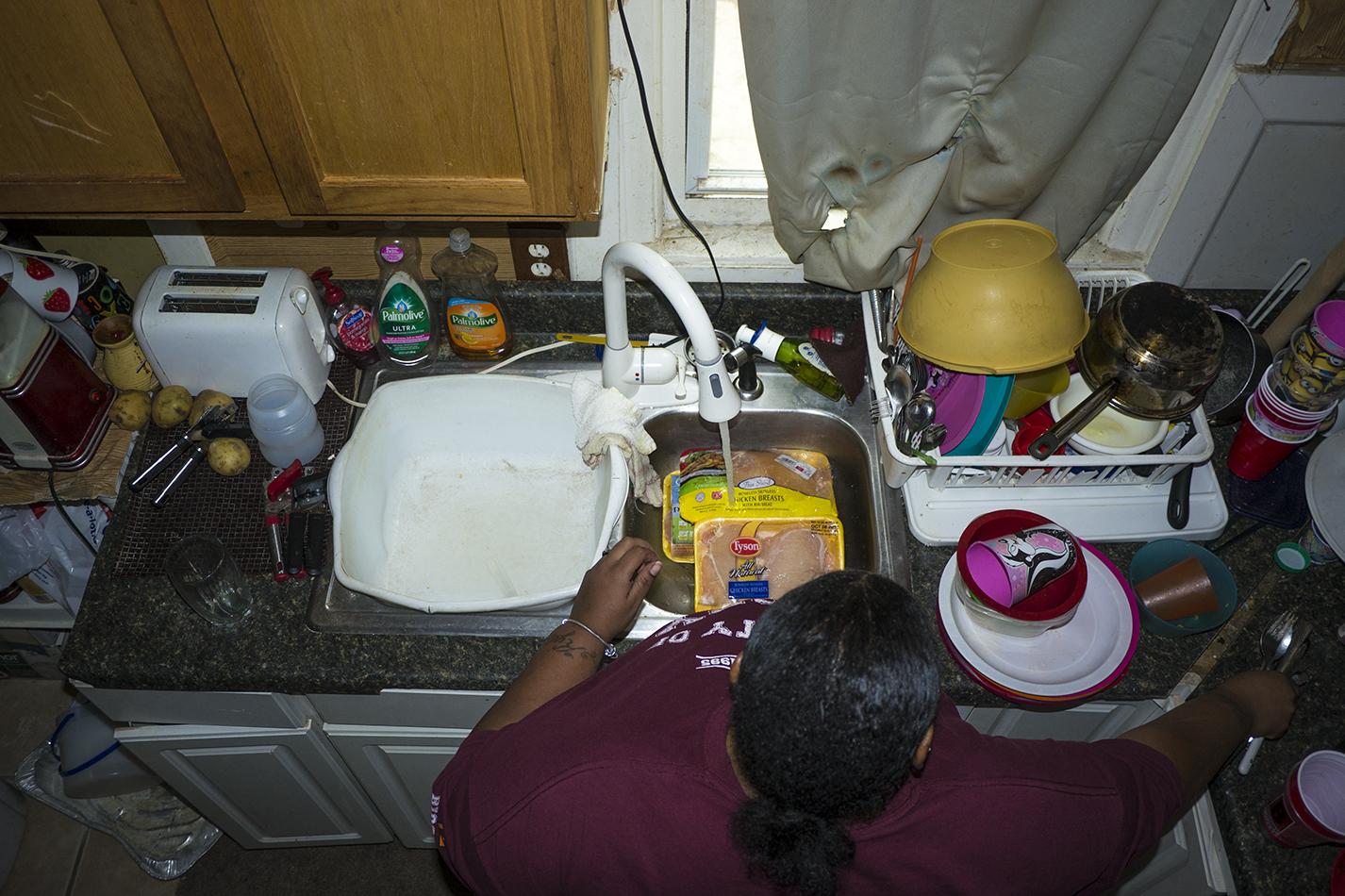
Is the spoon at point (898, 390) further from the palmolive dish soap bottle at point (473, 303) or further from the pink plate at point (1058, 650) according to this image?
the palmolive dish soap bottle at point (473, 303)

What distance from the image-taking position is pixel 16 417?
125cm

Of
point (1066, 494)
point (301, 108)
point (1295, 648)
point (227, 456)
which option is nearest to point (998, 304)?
point (1066, 494)

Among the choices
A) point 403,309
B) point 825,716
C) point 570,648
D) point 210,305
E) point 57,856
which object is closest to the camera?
point 825,716

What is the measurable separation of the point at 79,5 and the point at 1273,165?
1.78 metres

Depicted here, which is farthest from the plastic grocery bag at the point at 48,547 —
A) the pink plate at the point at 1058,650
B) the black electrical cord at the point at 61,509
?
the pink plate at the point at 1058,650

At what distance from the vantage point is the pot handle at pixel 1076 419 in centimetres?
112

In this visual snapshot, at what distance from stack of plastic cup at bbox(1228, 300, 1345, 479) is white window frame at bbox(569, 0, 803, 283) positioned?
0.82m

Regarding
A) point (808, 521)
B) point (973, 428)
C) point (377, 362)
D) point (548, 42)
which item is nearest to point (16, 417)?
point (377, 362)

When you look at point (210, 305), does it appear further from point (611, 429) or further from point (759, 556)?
point (759, 556)

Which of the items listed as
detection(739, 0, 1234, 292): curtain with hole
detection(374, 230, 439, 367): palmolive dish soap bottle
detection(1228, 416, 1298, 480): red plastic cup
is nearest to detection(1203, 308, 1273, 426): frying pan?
detection(1228, 416, 1298, 480): red plastic cup

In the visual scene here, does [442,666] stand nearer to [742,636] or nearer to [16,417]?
[742,636]

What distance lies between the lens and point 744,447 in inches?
61.6

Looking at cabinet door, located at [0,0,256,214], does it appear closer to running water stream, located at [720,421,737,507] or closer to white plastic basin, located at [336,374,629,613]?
white plastic basin, located at [336,374,629,613]

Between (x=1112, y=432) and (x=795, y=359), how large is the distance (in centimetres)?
55
